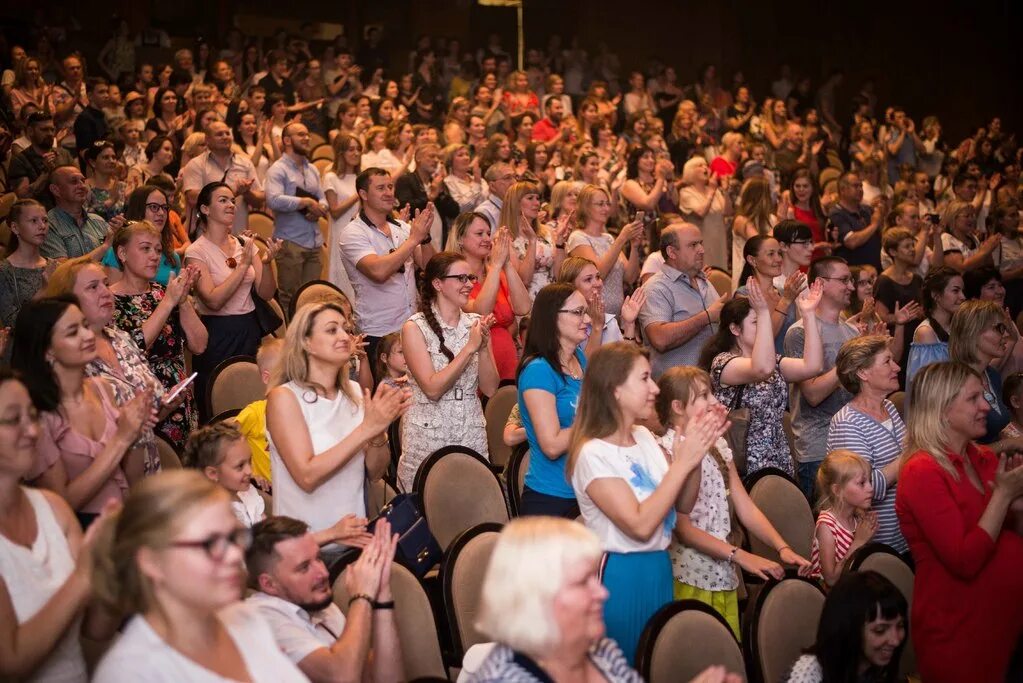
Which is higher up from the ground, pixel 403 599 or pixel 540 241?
pixel 540 241

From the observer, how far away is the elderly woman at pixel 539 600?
2383 millimetres

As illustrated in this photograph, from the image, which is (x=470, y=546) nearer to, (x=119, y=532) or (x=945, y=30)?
(x=119, y=532)

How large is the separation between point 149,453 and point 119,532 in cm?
174

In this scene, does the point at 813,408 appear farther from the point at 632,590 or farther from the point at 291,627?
the point at 291,627

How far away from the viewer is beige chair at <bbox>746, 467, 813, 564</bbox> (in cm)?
444

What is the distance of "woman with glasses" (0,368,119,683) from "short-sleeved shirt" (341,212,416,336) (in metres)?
3.16

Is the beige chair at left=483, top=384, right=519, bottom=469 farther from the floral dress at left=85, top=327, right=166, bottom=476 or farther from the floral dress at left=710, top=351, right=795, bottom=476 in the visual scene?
the floral dress at left=85, top=327, right=166, bottom=476

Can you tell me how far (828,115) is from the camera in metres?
15.4

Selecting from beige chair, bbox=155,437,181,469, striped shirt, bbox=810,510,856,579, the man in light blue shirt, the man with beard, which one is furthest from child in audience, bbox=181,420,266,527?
the man with beard

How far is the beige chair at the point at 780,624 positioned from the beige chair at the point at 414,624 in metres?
0.95

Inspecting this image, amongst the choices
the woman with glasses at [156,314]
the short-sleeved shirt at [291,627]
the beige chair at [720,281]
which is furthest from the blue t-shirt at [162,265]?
the beige chair at [720,281]

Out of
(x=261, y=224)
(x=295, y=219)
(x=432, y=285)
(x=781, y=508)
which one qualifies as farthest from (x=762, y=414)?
(x=261, y=224)

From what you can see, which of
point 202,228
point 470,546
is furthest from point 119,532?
point 202,228

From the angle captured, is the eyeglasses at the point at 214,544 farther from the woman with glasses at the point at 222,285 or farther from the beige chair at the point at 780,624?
the woman with glasses at the point at 222,285
